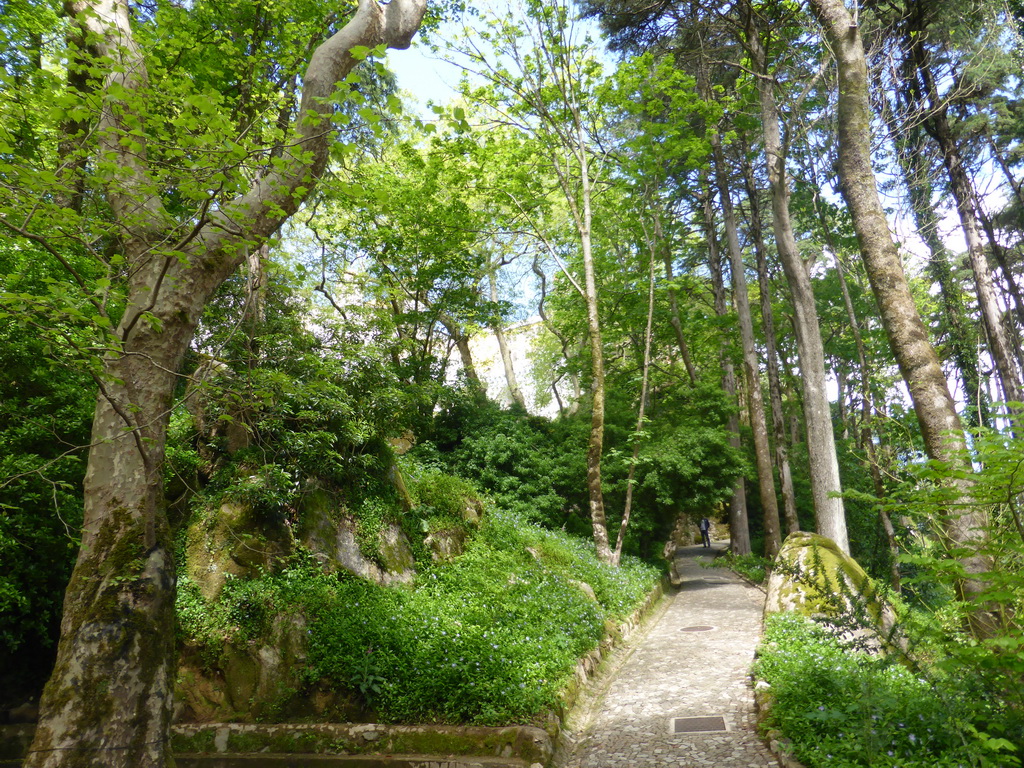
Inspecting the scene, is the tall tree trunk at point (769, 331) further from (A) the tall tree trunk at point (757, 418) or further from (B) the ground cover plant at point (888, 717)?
(B) the ground cover plant at point (888, 717)

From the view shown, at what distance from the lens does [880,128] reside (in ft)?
29.4

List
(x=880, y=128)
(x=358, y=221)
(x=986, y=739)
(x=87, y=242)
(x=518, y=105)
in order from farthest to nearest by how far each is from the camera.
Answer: (x=358, y=221)
(x=518, y=105)
(x=880, y=128)
(x=87, y=242)
(x=986, y=739)

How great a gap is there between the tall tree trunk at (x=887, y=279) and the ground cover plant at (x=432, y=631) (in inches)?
152

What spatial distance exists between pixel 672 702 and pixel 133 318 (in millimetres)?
6071

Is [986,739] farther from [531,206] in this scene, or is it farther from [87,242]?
[531,206]

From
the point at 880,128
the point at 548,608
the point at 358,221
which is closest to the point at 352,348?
the point at 548,608

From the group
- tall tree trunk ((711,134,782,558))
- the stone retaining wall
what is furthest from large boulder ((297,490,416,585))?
tall tree trunk ((711,134,782,558))

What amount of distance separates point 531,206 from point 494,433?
558 centimetres

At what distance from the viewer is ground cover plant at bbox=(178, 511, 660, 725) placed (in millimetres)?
5473

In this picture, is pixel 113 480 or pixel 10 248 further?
pixel 10 248

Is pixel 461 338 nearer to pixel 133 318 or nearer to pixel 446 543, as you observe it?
pixel 446 543

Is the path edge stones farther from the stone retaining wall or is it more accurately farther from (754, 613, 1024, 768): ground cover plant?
(754, 613, 1024, 768): ground cover plant

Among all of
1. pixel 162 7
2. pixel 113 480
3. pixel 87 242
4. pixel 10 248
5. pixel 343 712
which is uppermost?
pixel 162 7

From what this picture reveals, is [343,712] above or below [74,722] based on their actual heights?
below
